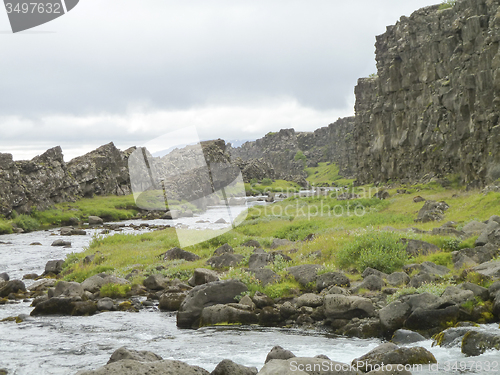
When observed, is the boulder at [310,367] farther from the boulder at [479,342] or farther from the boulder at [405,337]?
the boulder at [405,337]

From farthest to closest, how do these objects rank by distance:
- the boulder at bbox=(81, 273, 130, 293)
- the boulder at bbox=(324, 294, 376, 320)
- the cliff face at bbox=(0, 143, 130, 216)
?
1. the cliff face at bbox=(0, 143, 130, 216)
2. the boulder at bbox=(81, 273, 130, 293)
3. the boulder at bbox=(324, 294, 376, 320)

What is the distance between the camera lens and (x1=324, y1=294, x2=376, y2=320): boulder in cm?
1358

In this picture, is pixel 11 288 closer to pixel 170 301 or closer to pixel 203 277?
pixel 170 301

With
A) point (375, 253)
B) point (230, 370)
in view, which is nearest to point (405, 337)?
point (230, 370)

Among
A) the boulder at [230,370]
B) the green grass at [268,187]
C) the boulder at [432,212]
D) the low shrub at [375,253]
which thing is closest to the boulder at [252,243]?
the low shrub at [375,253]

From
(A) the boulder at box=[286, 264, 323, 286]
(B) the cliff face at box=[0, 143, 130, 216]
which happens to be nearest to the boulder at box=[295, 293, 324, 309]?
(A) the boulder at box=[286, 264, 323, 286]

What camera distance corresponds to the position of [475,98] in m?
→ 40.0

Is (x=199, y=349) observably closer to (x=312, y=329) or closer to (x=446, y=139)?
(x=312, y=329)

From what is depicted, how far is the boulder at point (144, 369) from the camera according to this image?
8148 millimetres

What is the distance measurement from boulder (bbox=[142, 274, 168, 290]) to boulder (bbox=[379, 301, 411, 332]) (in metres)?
11.3

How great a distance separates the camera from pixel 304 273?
17.6 m

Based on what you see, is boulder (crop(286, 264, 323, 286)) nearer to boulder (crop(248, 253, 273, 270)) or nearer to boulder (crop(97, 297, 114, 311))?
boulder (crop(248, 253, 273, 270))

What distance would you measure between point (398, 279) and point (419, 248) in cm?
419

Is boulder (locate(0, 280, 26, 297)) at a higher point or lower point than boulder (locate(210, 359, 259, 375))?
higher
